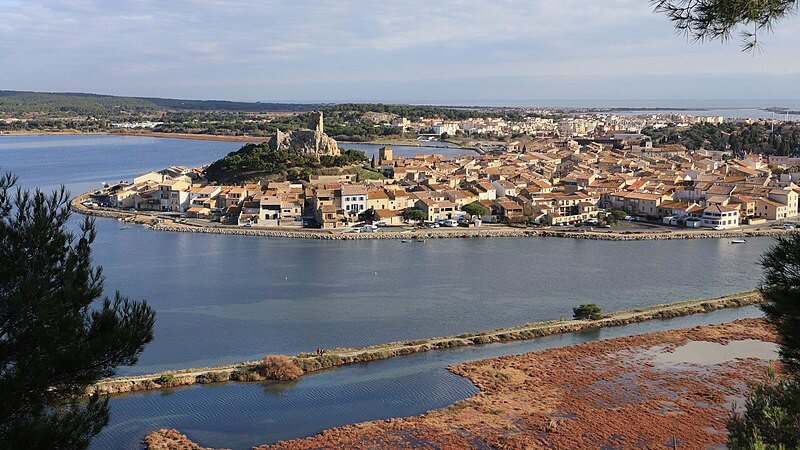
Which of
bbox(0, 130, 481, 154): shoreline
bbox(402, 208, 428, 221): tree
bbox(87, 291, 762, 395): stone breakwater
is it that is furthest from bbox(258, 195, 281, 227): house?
bbox(0, 130, 481, 154): shoreline

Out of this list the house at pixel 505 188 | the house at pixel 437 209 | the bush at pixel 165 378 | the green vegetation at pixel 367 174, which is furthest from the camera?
the green vegetation at pixel 367 174

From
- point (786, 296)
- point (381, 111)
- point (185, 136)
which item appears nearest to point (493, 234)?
point (786, 296)

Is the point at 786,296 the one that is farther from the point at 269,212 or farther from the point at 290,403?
the point at 269,212

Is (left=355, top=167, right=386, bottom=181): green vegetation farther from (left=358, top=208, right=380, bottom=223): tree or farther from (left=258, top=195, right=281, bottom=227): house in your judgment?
(left=258, top=195, right=281, bottom=227): house

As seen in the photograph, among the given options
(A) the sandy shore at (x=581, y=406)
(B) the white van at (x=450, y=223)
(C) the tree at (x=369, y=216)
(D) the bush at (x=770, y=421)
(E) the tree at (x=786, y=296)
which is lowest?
(A) the sandy shore at (x=581, y=406)

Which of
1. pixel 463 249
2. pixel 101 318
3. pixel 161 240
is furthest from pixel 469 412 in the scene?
pixel 161 240

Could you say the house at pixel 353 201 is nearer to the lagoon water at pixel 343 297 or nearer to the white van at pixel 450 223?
the white van at pixel 450 223

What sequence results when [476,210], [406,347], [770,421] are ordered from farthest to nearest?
[476,210] → [406,347] → [770,421]

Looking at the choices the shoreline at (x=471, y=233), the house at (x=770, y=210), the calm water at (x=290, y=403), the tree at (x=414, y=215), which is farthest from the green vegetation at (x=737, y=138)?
the calm water at (x=290, y=403)
